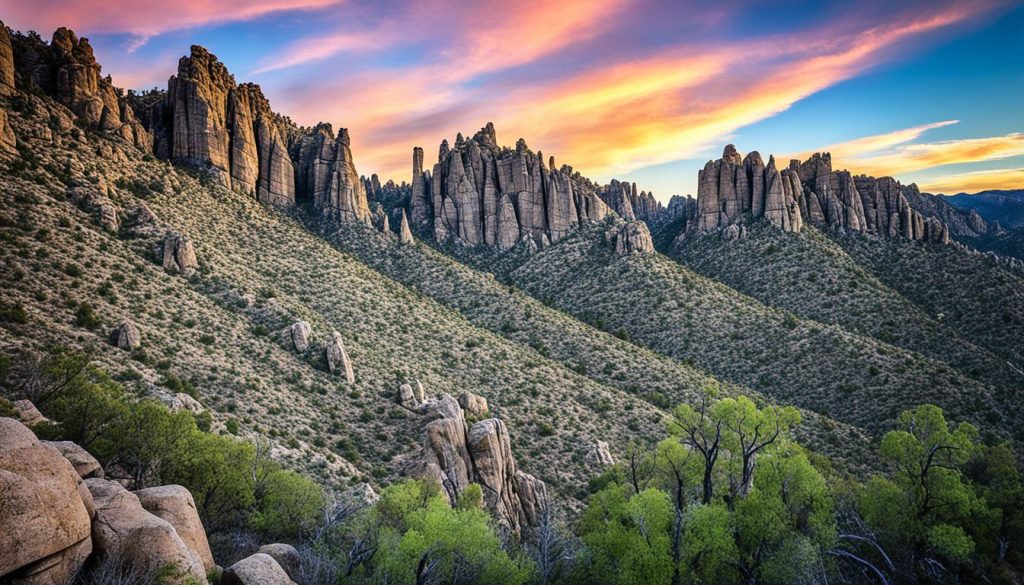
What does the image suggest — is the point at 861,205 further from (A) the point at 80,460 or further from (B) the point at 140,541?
(A) the point at 80,460

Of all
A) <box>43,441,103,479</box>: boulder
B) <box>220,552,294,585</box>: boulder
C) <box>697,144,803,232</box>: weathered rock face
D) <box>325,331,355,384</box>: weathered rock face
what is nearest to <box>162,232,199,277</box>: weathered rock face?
<box>325,331,355,384</box>: weathered rock face

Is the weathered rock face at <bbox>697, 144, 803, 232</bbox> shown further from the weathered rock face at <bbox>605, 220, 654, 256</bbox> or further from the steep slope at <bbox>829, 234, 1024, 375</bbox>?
the weathered rock face at <bbox>605, 220, 654, 256</bbox>

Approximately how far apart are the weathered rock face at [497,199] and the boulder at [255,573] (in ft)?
284

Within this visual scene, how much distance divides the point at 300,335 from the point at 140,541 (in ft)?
104

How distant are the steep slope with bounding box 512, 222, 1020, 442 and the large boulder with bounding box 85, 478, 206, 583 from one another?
58111 mm

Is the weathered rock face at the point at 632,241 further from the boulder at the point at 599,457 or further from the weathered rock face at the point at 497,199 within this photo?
the boulder at the point at 599,457

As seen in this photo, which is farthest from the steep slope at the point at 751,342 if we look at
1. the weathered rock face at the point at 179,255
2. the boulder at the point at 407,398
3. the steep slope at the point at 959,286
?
the weathered rock face at the point at 179,255

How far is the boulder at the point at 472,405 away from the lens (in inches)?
1608

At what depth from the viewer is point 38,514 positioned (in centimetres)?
1041

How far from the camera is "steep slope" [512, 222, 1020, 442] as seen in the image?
50.2 m

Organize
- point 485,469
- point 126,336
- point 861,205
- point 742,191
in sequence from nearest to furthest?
1. point 485,469
2. point 126,336
3. point 861,205
4. point 742,191

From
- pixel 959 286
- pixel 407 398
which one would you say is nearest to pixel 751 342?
pixel 959 286

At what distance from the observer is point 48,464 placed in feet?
36.9

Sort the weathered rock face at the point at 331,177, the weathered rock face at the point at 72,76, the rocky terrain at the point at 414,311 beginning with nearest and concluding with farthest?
the rocky terrain at the point at 414,311
the weathered rock face at the point at 72,76
the weathered rock face at the point at 331,177
